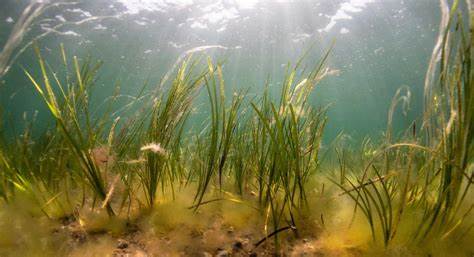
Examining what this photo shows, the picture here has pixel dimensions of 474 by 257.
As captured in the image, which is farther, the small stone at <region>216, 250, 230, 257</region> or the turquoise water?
the turquoise water

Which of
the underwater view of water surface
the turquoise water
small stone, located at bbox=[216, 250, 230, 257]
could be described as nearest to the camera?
the underwater view of water surface

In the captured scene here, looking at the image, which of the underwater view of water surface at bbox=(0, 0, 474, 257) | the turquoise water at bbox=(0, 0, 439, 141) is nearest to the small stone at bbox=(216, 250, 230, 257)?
the underwater view of water surface at bbox=(0, 0, 474, 257)

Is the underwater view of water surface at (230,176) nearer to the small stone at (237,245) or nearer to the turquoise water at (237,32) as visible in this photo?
the small stone at (237,245)

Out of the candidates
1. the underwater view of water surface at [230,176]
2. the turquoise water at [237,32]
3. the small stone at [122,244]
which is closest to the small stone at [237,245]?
the underwater view of water surface at [230,176]

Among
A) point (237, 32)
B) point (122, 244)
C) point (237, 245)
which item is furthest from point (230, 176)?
point (237, 32)

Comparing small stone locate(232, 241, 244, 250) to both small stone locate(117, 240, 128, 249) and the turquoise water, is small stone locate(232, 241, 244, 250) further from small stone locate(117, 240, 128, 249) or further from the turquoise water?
the turquoise water

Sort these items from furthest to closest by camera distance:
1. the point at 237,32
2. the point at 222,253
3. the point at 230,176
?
the point at 237,32, the point at 230,176, the point at 222,253

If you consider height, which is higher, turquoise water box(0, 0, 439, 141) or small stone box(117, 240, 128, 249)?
turquoise water box(0, 0, 439, 141)

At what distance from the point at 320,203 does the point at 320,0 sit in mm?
19884

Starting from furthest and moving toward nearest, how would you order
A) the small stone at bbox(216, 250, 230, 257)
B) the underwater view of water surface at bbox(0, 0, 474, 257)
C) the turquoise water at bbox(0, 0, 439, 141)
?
the turquoise water at bbox(0, 0, 439, 141) < the small stone at bbox(216, 250, 230, 257) < the underwater view of water surface at bbox(0, 0, 474, 257)

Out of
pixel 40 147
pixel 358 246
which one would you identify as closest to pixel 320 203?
pixel 358 246

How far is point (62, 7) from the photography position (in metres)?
18.0

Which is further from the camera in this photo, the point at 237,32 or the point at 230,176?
the point at 237,32

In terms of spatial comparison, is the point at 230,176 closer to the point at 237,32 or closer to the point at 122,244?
the point at 122,244
